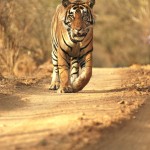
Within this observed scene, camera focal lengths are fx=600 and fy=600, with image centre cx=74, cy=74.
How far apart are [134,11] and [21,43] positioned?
14393mm

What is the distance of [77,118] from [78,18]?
3388mm

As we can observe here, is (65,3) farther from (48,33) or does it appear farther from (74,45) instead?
(48,33)

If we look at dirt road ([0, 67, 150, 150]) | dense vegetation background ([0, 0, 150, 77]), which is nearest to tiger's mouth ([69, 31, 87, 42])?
dirt road ([0, 67, 150, 150])

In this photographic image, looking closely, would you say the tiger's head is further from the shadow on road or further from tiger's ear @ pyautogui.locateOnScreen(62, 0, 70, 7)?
Result: the shadow on road

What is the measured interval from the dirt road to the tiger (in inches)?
11.5

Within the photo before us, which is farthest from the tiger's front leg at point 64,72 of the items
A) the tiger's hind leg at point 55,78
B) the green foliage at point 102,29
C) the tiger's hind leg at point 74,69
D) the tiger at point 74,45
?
the green foliage at point 102,29

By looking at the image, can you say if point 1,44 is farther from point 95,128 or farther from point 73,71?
point 95,128

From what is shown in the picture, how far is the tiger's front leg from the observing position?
1108cm

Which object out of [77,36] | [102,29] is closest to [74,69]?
[77,36]

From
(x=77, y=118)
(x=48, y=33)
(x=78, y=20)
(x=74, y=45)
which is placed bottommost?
(x=77, y=118)

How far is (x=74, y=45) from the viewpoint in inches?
440

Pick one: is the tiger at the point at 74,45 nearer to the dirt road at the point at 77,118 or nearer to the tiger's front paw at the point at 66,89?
the tiger's front paw at the point at 66,89

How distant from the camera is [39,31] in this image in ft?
71.3

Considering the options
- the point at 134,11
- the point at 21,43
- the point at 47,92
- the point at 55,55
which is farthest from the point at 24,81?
the point at 134,11
